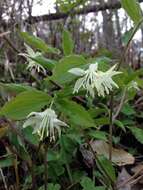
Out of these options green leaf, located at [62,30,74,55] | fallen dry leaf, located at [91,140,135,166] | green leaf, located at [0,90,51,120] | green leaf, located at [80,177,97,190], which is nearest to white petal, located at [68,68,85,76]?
green leaf, located at [0,90,51,120]

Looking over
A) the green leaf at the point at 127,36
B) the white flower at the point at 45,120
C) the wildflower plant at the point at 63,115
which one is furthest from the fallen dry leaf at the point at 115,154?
the white flower at the point at 45,120

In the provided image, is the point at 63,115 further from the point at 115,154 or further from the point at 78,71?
the point at 115,154

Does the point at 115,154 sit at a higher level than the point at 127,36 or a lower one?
lower

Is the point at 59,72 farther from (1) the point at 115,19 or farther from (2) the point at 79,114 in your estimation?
(1) the point at 115,19

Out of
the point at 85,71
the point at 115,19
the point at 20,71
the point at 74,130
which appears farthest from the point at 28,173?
the point at 115,19

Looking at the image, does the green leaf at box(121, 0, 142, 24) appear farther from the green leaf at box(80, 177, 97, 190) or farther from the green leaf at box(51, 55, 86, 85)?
the green leaf at box(80, 177, 97, 190)

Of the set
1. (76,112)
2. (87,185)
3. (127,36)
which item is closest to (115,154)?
(87,185)

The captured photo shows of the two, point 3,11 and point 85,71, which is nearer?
point 85,71
